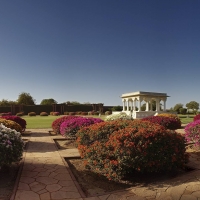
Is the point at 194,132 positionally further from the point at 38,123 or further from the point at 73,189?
the point at 38,123

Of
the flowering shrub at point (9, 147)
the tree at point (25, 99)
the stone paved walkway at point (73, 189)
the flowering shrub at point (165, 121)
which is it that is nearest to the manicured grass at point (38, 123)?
the flowering shrub at point (165, 121)

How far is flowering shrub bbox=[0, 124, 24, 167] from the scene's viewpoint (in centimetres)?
477

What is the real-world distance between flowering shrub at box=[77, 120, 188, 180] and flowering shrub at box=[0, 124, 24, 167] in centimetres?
174

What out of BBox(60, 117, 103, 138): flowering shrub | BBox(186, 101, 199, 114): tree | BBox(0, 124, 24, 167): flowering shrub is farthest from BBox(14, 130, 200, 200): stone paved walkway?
BBox(186, 101, 199, 114): tree

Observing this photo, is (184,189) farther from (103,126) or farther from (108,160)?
(103,126)

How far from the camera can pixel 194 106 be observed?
182 feet

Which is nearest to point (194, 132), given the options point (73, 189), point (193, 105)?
point (73, 189)

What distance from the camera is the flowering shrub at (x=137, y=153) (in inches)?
178

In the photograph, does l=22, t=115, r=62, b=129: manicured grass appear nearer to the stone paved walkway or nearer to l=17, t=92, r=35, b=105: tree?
the stone paved walkway

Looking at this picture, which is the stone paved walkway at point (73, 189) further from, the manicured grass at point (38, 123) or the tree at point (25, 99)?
the tree at point (25, 99)

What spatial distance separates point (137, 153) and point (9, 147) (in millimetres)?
2994

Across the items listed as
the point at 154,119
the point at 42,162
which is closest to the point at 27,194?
the point at 42,162

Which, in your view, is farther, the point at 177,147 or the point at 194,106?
the point at 194,106

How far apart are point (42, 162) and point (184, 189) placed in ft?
13.6
